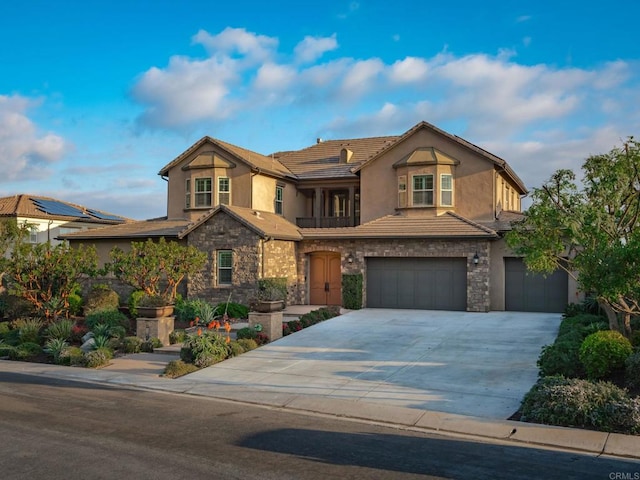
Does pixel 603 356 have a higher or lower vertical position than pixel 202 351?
higher

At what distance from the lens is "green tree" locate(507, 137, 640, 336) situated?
41.5ft

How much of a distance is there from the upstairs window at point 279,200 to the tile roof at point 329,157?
1305 millimetres

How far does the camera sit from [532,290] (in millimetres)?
23375

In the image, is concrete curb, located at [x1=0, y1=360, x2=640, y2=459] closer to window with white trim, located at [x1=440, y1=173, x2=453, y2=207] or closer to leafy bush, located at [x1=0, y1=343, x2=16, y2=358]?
leafy bush, located at [x1=0, y1=343, x2=16, y2=358]

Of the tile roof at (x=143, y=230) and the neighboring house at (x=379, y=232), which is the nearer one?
the neighboring house at (x=379, y=232)

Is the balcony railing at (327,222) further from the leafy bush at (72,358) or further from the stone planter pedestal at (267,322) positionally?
the leafy bush at (72,358)

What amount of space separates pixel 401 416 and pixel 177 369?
20.8 feet

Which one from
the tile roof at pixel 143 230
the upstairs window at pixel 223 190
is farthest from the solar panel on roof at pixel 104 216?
the upstairs window at pixel 223 190

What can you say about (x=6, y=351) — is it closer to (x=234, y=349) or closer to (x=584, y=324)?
(x=234, y=349)

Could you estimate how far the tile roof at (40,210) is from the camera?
3631 cm

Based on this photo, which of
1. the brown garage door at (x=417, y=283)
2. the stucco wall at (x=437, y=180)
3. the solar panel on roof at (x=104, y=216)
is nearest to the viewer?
the brown garage door at (x=417, y=283)

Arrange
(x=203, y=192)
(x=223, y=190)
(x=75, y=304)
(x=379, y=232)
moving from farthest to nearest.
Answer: (x=203, y=192)
(x=223, y=190)
(x=379, y=232)
(x=75, y=304)

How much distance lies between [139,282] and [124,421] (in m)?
11.5

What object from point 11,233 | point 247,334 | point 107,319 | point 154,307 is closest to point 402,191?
point 247,334
